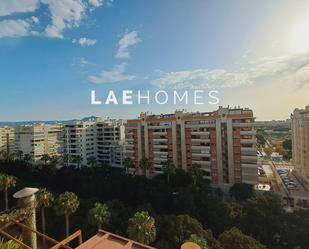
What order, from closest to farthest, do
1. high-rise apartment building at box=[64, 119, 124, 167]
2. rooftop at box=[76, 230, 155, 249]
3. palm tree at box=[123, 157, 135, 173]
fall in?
rooftop at box=[76, 230, 155, 249] < palm tree at box=[123, 157, 135, 173] < high-rise apartment building at box=[64, 119, 124, 167]

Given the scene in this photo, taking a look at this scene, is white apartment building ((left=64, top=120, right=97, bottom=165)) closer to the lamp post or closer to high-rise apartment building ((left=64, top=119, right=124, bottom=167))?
high-rise apartment building ((left=64, top=119, right=124, bottom=167))

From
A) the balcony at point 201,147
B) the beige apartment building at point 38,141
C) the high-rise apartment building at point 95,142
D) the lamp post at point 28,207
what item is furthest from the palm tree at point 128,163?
the lamp post at point 28,207

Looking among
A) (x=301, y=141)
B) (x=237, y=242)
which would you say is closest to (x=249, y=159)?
(x=301, y=141)

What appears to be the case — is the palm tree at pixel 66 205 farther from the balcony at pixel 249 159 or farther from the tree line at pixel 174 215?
the balcony at pixel 249 159

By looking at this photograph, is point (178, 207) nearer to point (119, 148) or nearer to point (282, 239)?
point (282, 239)

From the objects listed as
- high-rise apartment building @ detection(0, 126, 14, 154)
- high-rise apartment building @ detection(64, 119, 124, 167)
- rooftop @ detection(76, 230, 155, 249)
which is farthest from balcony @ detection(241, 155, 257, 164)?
high-rise apartment building @ detection(0, 126, 14, 154)
